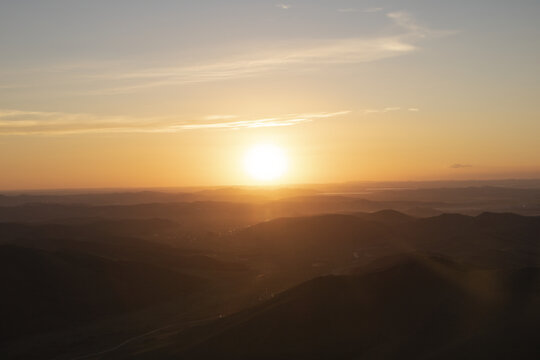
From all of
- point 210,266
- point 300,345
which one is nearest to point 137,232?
point 210,266

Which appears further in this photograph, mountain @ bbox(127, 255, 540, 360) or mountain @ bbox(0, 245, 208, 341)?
mountain @ bbox(0, 245, 208, 341)

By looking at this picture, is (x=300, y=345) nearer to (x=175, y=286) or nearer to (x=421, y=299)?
(x=421, y=299)

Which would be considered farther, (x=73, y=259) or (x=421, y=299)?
(x=73, y=259)

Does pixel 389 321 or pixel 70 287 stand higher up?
pixel 389 321

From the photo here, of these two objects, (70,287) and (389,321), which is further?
(70,287)

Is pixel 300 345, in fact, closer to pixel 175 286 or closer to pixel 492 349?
pixel 492 349

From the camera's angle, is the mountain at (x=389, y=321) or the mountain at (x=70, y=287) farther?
the mountain at (x=70, y=287)

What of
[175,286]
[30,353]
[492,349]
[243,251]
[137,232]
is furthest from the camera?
[137,232]

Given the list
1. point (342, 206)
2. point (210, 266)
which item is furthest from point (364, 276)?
point (342, 206)

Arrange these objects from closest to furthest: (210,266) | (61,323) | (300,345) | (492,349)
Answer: (492,349)
(300,345)
(61,323)
(210,266)

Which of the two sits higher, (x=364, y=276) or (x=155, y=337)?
(x=364, y=276)
